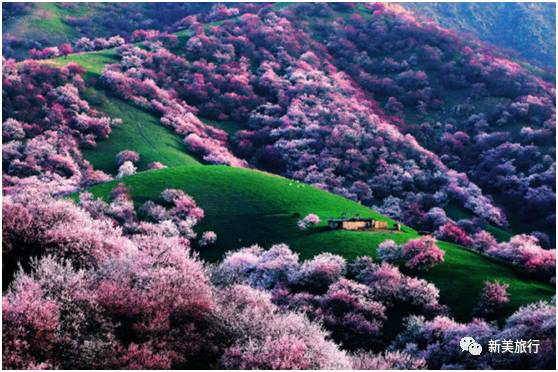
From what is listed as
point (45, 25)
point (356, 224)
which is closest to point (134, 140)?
point (356, 224)

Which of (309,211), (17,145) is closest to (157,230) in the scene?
(309,211)

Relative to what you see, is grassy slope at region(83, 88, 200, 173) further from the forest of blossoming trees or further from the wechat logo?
the wechat logo

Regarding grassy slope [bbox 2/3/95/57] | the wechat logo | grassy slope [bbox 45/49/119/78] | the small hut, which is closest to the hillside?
grassy slope [bbox 2/3/95/57]

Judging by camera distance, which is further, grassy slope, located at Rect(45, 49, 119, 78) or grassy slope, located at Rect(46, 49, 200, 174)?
grassy slope, located at Rect(45, 49, 119, 78)

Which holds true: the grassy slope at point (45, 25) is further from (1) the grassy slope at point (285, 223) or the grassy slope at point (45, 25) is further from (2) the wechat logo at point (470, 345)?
(2) the wechat logo at point (470, 345)

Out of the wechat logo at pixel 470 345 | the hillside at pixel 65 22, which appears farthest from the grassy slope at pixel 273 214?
the hillside at pixel 65 22

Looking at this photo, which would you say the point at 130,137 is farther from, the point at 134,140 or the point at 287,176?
the point at 287,176
